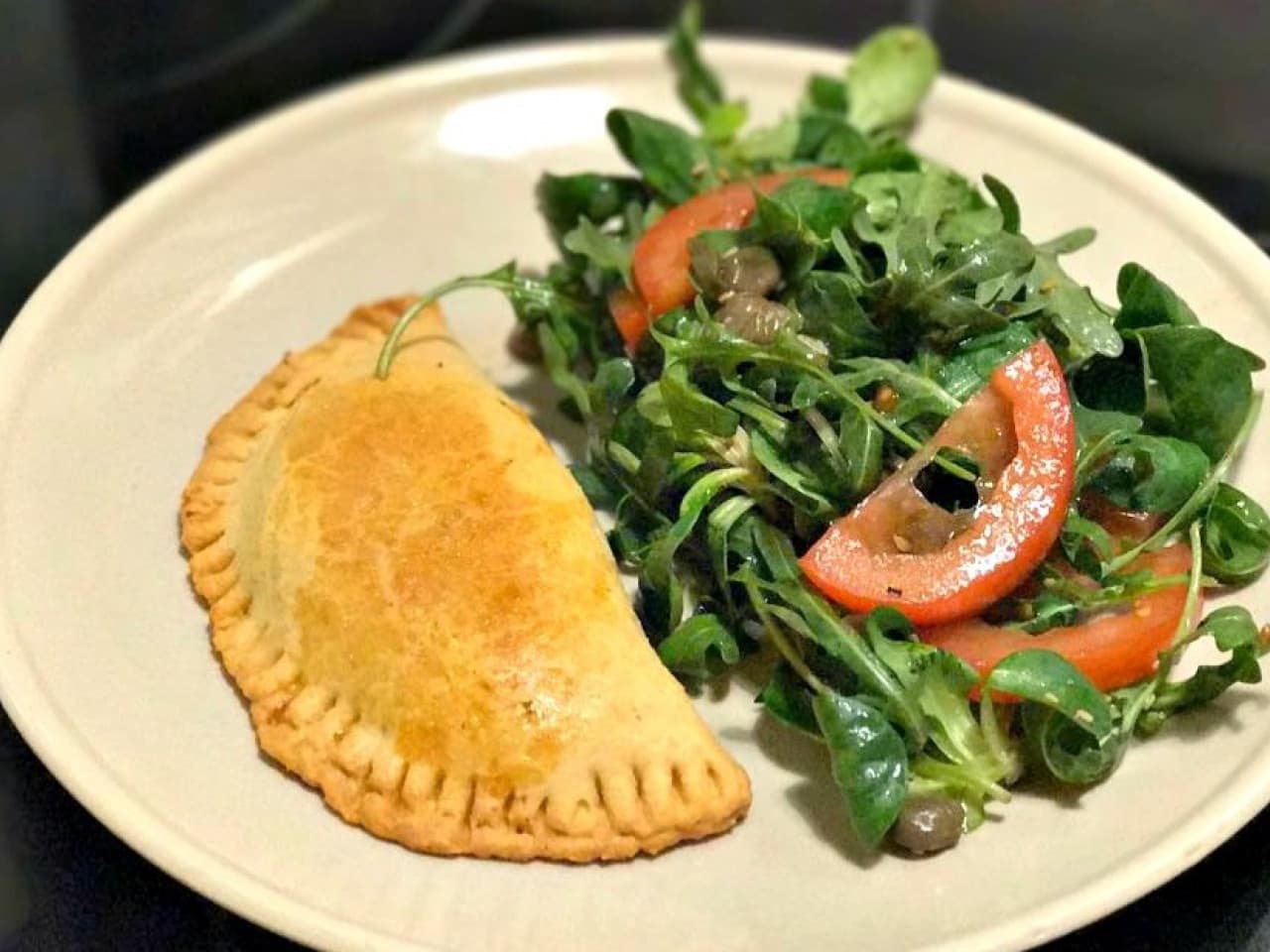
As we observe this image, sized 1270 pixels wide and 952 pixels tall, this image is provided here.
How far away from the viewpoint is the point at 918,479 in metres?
1.93

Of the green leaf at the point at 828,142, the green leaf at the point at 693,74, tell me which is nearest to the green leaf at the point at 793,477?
the green leaf at the point at 828,142

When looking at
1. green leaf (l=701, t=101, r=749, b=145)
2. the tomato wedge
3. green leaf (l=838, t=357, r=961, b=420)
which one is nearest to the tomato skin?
the tomato wedge

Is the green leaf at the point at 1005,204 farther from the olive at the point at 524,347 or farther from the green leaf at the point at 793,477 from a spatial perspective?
the olive at the point at 524,347

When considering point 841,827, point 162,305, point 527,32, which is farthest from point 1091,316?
point 527,32

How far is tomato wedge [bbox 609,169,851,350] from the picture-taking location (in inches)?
84.7

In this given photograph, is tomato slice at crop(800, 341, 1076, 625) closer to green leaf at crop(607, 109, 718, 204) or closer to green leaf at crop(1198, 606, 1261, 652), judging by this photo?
green leaf at crop(1198, 606, 1261, 652)

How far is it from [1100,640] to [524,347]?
3.54 feet

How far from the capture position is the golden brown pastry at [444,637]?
5.69 feet

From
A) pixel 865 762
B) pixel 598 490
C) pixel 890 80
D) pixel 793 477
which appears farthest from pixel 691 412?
pixel 890 80

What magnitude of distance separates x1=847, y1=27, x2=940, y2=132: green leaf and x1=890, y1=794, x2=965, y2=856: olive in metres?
1.45

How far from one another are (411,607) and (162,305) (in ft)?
2.78

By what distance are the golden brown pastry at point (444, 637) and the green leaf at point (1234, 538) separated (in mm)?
711

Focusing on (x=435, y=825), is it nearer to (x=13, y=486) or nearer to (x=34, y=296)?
(x=13, y=486)

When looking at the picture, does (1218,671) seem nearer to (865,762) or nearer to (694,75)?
(865,762)
